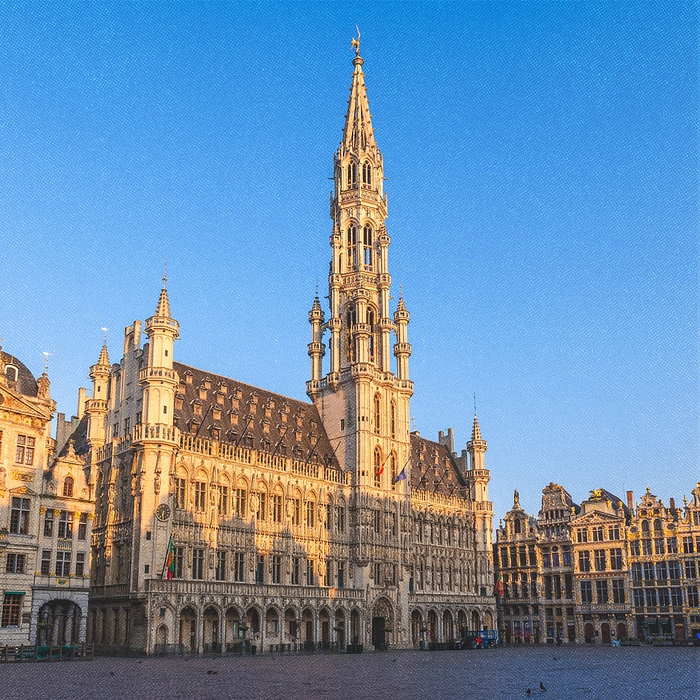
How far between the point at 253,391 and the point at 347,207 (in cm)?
2876

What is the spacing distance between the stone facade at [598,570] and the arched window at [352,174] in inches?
1810

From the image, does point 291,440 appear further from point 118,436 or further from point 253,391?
point 118,436

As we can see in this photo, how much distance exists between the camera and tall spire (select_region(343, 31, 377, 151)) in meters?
107

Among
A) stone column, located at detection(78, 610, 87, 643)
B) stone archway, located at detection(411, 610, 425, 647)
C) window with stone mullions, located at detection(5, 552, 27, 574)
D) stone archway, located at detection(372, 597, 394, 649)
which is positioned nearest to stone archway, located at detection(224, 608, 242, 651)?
stone column, located at detection(78, 610, 87, 643)

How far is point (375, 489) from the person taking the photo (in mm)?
88688

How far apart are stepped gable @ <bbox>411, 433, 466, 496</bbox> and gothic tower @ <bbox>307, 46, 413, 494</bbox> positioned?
717 centimetres

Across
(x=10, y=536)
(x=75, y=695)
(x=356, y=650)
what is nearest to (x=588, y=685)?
(x=75, y=695)

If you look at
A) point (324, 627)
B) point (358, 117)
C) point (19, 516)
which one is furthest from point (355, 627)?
point (358, 117)

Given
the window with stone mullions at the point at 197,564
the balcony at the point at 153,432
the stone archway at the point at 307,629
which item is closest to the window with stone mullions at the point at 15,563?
the balcony at the point at 153,432

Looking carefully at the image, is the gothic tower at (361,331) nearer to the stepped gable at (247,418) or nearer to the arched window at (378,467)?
the arched window at (378,467)

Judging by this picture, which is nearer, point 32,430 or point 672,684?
point 672,684

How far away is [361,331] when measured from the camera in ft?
304

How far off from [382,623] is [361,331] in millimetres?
30236

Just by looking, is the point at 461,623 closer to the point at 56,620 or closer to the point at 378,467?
the point at 378,467
